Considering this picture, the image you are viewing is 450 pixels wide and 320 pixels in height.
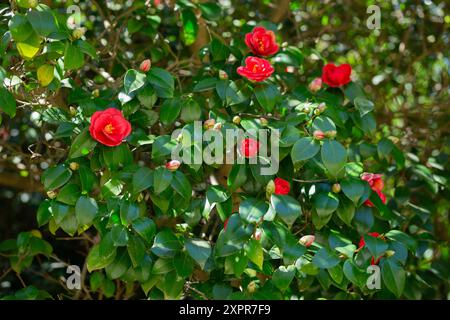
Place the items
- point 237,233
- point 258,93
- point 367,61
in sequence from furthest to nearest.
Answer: point 367,61
point 258,93
point 237,233

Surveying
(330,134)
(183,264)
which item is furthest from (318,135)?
(183,264)

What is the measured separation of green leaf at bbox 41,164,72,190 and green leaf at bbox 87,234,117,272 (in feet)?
0.62

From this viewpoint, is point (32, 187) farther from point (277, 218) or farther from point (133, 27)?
point (277, 218)

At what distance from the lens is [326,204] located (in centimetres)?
175

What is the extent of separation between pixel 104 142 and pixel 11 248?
73 cm

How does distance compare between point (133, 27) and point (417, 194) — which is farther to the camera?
point (417, 194)

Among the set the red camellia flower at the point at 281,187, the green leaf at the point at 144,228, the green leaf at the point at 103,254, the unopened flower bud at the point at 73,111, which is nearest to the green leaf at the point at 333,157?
the red camellia flower at the point at 281,187

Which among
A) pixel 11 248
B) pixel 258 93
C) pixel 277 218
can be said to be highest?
pixel 258 93

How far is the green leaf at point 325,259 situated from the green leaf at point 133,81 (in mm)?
643

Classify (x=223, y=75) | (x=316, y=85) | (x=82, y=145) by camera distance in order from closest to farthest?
(x=82, y=145), (x=223, y=75), (x=316, y=85)

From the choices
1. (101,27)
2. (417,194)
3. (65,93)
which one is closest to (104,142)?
(65,93)

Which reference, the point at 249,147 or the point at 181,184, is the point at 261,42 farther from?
the point at 181,184

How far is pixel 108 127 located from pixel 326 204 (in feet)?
2.00
